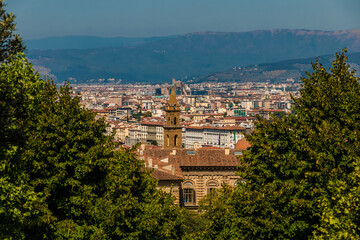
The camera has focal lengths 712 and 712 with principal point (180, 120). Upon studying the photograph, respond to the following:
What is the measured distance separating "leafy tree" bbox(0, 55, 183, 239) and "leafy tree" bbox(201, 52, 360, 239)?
8.35 ft

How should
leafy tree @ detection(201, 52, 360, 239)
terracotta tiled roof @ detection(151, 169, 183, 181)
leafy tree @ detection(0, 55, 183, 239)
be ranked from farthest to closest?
terracotta tiled roof @ detection(151, 169, 183, 181), leafy tree @ detection(201, 52, 360, 239), leafy tree @ detection(0, 55, 183, 239)

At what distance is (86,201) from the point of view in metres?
22.8

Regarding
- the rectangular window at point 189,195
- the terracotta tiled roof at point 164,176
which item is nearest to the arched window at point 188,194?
the rectangular window at point 189,195

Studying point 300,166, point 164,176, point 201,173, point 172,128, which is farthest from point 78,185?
point 172,128

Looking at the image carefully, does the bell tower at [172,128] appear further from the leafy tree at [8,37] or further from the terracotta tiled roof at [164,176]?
the leafy tree at [8,37]

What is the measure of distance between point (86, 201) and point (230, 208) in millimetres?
5295

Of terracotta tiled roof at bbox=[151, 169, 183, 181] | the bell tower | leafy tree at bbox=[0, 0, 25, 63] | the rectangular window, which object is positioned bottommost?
the rectangular window

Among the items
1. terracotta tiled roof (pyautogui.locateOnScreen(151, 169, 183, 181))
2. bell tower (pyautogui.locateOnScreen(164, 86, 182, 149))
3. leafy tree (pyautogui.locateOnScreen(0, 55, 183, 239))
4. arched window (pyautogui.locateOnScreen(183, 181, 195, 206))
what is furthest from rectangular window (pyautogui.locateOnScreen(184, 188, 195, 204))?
leafy tree (pyautogui.locateOnScreen(0, 55, 183, 239))

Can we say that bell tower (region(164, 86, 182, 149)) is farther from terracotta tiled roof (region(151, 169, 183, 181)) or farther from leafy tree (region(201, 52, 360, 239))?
leafy tree (region(201, 52, 360, 239))

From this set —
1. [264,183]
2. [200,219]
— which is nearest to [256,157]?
[264,183]

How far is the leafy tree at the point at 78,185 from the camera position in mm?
20656

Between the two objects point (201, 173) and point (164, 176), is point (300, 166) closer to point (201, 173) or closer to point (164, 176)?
point (164, 176)

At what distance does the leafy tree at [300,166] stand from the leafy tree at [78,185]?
254 cm

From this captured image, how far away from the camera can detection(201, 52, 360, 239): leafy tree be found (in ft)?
69.7
